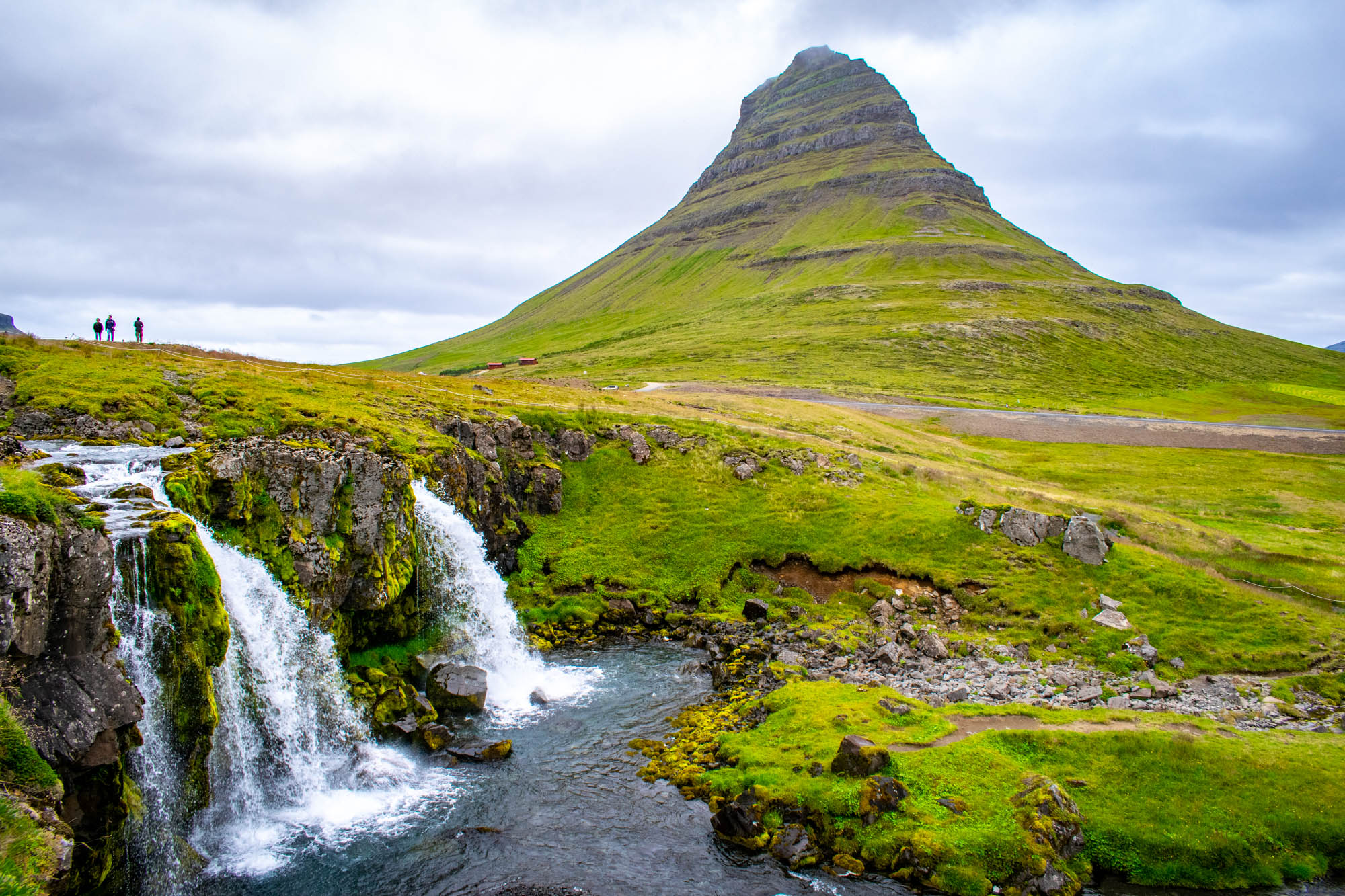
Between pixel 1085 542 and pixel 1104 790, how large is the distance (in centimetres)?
2084

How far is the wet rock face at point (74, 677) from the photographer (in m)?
15.8

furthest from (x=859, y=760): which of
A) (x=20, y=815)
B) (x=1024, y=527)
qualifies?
(x=1024, y=527)

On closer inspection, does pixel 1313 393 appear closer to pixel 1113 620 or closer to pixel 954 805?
pixel 1113 620

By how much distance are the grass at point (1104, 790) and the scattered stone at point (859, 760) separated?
1.17 feet

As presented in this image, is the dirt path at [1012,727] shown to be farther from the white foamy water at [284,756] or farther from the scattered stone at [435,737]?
the white foamy water at [284,756]

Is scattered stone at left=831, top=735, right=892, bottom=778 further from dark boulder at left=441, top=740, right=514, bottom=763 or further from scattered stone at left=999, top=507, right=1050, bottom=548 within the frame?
scattered stone at left=999, top=507, right=1050, bottom=548

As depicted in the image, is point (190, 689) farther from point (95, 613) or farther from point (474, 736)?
point (474, 736)

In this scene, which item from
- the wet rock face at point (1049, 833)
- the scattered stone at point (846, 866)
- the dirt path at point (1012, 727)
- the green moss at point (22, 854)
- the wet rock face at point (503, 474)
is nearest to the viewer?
the green moss at point (22, 854)

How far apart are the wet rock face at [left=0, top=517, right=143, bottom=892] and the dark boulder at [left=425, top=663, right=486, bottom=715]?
12939 mm

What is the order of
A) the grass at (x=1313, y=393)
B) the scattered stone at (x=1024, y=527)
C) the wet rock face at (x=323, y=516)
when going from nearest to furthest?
the wet rock face at (x=323, y=516)
the scattered stone at (x=1024, y=527)
the grass at (x=1313, y=393)

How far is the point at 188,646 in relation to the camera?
2086 cm

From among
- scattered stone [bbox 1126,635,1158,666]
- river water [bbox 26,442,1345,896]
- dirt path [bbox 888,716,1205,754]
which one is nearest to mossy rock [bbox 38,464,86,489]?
river water [bbox 26,442,1345,896]

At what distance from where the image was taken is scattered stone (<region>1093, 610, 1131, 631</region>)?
34928 millimetres

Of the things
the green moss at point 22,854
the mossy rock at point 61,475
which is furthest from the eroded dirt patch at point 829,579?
the green moss at point 22,854
